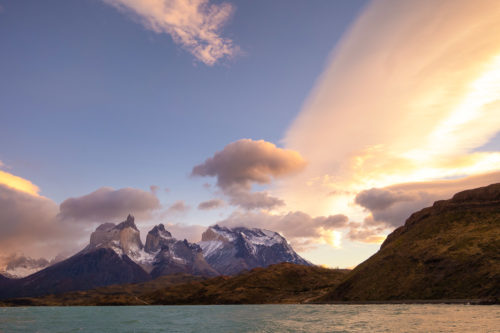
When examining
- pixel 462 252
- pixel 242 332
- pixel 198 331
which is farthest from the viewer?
pixel 462 252

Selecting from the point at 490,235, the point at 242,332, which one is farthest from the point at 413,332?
the point at 490,235

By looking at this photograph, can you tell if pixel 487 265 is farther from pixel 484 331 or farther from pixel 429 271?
pixel 484 331

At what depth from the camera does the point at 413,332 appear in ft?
225

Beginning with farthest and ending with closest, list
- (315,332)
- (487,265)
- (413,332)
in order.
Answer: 1. (487,265)
2. (315,332)
3. (413,332)

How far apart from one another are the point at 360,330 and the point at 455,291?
390 ft

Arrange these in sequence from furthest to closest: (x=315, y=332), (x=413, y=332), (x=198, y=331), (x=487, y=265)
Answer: (x=487, y=265) < (x=198, y=331) < (x=315, y=332) < (x=413, y=332)

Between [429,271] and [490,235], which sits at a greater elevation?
[490,235]

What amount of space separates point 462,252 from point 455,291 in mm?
26724

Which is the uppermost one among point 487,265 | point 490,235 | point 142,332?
point 490,235

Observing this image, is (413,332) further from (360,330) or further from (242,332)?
(242,332)

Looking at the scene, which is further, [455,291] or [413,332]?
[455,291]

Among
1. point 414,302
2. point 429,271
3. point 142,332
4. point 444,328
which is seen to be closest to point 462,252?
point 429,271

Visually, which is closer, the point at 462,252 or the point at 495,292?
the point at 495,292

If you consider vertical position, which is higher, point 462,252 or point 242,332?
point 462,252
